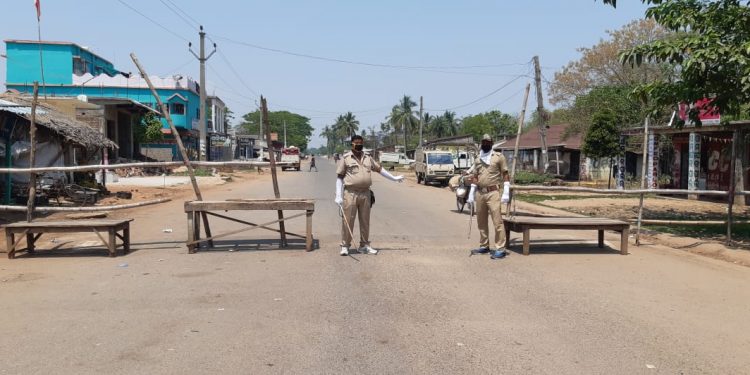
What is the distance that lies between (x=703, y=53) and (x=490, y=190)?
4.24m

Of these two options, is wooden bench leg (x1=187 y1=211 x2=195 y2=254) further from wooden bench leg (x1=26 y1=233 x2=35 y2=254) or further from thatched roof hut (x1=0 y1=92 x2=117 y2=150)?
thatched roof hut (x1=0 y1=92 x2=117 y2=150)

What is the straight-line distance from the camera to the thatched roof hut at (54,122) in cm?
1466

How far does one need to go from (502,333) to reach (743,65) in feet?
24.9

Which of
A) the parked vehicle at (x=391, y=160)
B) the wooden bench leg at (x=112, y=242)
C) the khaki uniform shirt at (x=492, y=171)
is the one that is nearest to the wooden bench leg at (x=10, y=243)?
the wooden bench leg at (x=112, y=242)

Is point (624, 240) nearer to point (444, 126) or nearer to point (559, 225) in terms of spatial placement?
point (559, 225)

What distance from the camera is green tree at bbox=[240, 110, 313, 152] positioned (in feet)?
416

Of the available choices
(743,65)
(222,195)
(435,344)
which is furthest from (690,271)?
(222,195)

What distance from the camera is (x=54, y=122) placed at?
54.2 ft

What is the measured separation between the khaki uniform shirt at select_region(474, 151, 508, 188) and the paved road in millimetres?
1174

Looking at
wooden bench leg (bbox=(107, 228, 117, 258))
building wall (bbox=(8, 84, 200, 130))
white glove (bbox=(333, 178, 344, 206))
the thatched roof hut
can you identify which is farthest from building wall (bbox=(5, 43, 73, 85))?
white glove (bbox=(333, 178, 344, 206))

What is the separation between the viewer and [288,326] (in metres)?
5.39

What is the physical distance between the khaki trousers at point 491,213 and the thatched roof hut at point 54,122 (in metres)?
11.5

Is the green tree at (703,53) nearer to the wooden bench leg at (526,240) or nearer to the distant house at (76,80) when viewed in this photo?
the wooden bench leg at (526,240)

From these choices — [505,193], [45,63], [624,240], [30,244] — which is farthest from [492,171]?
[45,63]
